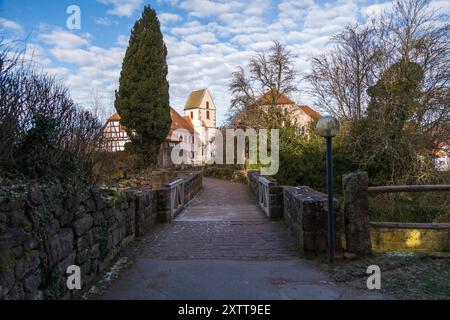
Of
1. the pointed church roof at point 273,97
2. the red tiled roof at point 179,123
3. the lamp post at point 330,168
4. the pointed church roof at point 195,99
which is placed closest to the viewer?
the lamp post at point 330,168

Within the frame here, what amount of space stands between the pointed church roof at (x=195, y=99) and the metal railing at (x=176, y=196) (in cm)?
5268

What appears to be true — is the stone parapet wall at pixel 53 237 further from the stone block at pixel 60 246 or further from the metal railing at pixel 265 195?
the metal railing at pixel 265 195

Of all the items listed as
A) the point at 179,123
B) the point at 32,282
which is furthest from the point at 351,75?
the point at 179,123

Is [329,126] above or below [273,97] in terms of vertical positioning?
below

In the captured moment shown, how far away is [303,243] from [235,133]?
72.5ft

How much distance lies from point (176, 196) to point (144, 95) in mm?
12843

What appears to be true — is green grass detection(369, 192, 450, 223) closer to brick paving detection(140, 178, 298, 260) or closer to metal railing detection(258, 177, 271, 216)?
metal railing detection(258, 177, 271, 216)

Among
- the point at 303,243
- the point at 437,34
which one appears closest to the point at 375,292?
the point at 303,243

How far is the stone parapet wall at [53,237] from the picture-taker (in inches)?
110

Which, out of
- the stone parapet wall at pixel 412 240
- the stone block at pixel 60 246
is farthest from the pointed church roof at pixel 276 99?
the stone block at pixel 60 246

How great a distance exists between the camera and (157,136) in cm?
2219

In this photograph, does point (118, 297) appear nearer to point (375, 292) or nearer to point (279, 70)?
point (375, 292)

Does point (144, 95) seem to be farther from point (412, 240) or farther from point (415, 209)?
point (412, 240)

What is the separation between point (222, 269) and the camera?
4.90m
